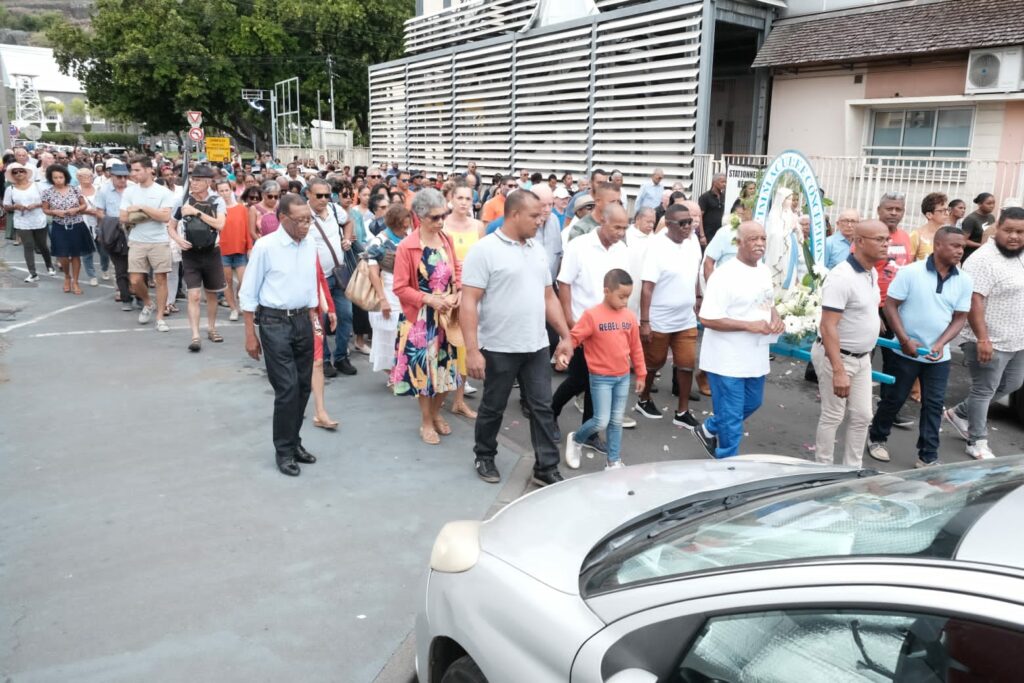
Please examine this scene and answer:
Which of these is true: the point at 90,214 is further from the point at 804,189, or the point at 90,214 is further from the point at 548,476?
the point at 804,189

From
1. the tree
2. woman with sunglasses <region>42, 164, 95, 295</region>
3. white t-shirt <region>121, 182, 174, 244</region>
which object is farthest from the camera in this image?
the tree

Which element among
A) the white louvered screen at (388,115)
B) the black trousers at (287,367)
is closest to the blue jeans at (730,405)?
the black trousers at (287,367)

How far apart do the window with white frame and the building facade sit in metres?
2.36

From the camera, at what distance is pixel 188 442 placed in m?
5.70

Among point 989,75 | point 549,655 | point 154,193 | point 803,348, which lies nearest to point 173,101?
point 154,193

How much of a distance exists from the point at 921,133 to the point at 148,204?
1199 centimetres

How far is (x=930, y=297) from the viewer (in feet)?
18.0

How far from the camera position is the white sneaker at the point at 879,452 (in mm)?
5977

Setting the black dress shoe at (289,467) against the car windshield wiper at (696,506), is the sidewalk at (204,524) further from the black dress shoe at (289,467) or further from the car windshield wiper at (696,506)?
the car windshield wiper at (696,506)

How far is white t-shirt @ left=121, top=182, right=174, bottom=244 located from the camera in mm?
8688

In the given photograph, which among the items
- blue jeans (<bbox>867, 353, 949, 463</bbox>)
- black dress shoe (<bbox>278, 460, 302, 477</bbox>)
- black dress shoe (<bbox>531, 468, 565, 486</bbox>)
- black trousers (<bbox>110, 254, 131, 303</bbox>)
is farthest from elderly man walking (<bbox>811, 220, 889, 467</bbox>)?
black trousers (<bbox>110, 254, 131, 303</bbox>)

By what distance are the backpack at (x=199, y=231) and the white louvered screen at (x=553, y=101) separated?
10384 mm

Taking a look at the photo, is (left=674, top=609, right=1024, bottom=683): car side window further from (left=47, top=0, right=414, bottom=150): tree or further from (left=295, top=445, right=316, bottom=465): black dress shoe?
(left=47, top=0, right=414, bottom=150): tree

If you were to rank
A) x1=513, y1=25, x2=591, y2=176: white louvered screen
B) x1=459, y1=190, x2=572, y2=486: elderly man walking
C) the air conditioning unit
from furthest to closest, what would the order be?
x1=513, y1=25, x2=591, y2=176: white louvered screen → the air conditioning unit → x1=459, y1=190, x2=572, y2=486: elderly man walking
